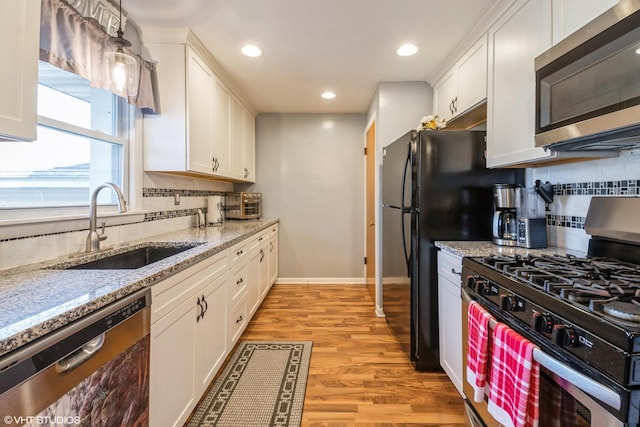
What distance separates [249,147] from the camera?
3.87 meters

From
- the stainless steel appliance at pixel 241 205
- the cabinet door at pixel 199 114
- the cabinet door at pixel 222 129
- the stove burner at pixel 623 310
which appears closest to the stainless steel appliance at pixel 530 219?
the stove burner at pixel 623 310

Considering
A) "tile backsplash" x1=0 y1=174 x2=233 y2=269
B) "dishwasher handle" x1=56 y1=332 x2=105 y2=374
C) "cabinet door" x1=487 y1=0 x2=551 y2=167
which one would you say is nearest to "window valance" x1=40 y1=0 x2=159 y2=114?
"tile backsplash" x1=0 y1=174 x2=233 y2=269

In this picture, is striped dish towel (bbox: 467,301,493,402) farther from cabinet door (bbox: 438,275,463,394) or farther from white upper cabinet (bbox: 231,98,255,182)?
white upper cabinet (bbox: 231,98,255,182)

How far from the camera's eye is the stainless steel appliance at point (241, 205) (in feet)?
11.6

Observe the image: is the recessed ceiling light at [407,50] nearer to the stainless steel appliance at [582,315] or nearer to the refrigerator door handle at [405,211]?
the refrigerator door handle at [405,211]

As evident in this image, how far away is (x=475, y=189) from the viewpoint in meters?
1.99

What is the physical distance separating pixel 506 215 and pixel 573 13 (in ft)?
3.34

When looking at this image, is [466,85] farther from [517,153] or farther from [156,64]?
[156,64]

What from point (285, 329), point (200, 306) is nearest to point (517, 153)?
point (200, 306)

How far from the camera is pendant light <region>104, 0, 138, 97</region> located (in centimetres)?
145

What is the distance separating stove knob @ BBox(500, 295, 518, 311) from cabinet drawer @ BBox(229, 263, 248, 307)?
1.68 metres

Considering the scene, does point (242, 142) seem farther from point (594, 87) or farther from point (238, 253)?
point (594, 87)

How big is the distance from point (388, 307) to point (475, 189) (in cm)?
135

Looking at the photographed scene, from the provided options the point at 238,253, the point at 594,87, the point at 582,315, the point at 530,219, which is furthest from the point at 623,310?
the point at 238,253
